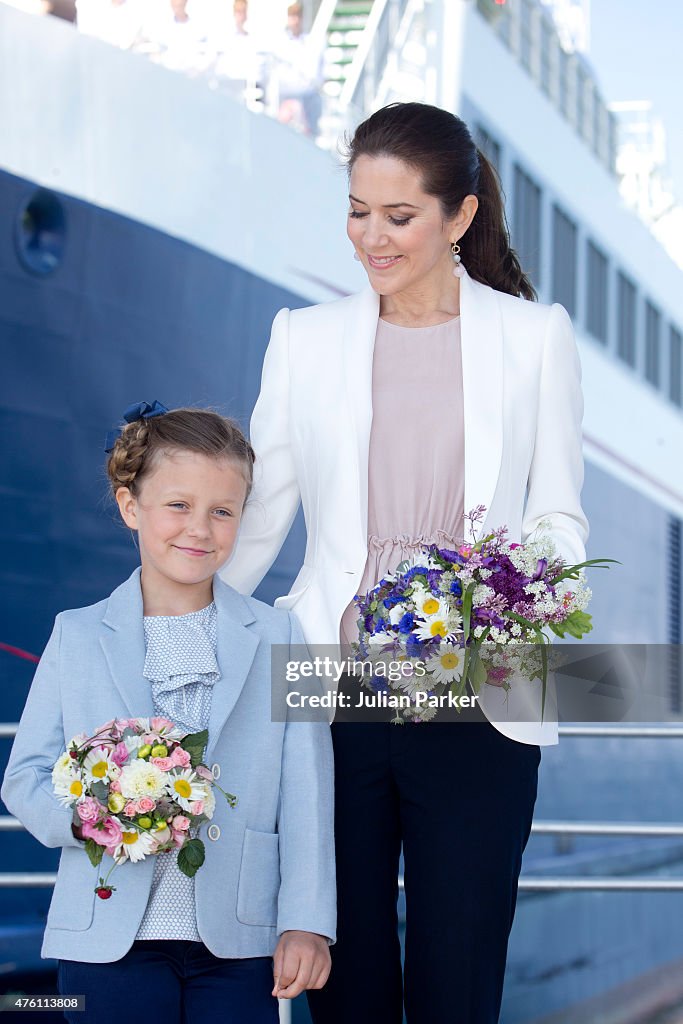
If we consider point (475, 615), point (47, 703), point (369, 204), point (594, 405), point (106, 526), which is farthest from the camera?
point (594, 405)

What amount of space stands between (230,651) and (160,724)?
280 millimetres

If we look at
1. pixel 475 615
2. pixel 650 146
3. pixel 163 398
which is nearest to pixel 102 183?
pixel 163 398

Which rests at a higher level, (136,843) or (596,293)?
(596,293)

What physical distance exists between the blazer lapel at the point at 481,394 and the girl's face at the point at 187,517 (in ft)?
1.18

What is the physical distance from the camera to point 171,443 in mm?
2037

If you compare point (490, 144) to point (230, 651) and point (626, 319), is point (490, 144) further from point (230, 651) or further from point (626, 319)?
point (230, 651)

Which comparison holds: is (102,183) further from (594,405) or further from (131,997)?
(594,405)

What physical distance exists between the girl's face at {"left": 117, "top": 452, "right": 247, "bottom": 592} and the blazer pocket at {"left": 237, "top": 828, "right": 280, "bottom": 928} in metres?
0.40

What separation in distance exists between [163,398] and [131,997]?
4.47m

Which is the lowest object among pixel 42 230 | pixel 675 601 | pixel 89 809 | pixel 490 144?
pixel 89 809

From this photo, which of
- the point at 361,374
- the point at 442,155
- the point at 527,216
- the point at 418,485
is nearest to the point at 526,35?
the point at 527,216

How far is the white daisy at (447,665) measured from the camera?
1783mm

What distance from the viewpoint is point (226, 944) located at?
6.01 ft

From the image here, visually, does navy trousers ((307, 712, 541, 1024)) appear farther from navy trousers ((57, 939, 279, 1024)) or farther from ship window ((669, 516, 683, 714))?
ship window ((669, 516, 683, 714))
